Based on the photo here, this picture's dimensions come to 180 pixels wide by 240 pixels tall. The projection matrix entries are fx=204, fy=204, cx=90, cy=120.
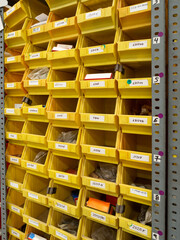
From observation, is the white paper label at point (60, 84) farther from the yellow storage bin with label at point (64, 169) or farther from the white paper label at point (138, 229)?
the white paper label at point (138, 229)

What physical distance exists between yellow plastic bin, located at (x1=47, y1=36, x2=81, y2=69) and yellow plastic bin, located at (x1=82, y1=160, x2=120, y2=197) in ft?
1.86

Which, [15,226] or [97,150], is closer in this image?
[97,150]

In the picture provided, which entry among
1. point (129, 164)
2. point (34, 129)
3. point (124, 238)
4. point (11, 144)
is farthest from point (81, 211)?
point (11, 144)

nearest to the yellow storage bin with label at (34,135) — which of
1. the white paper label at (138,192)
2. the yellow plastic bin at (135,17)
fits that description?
the white paper label at (138,192)

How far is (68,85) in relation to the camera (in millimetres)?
1145

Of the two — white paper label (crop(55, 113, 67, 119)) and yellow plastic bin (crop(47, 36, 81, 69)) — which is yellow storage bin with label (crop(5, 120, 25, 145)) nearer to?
white paper label (crop(55, 113, 67, 119))

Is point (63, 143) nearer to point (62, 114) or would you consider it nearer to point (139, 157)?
point (62, 114)

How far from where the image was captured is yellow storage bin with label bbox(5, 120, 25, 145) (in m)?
1.46

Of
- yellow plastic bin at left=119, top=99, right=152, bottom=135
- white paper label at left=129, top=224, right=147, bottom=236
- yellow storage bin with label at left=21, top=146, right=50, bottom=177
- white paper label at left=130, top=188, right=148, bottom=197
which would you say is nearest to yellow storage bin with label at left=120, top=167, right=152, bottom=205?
white paper label at left=130, top=188, right=148, bottom=197

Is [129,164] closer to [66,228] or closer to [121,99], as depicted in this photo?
[121,99]

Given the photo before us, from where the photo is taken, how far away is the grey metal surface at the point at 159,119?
0.85 metres

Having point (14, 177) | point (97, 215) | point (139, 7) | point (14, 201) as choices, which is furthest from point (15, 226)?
point (139, 7)

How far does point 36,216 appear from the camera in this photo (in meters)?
1.47

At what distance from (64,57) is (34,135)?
0.53 metres
